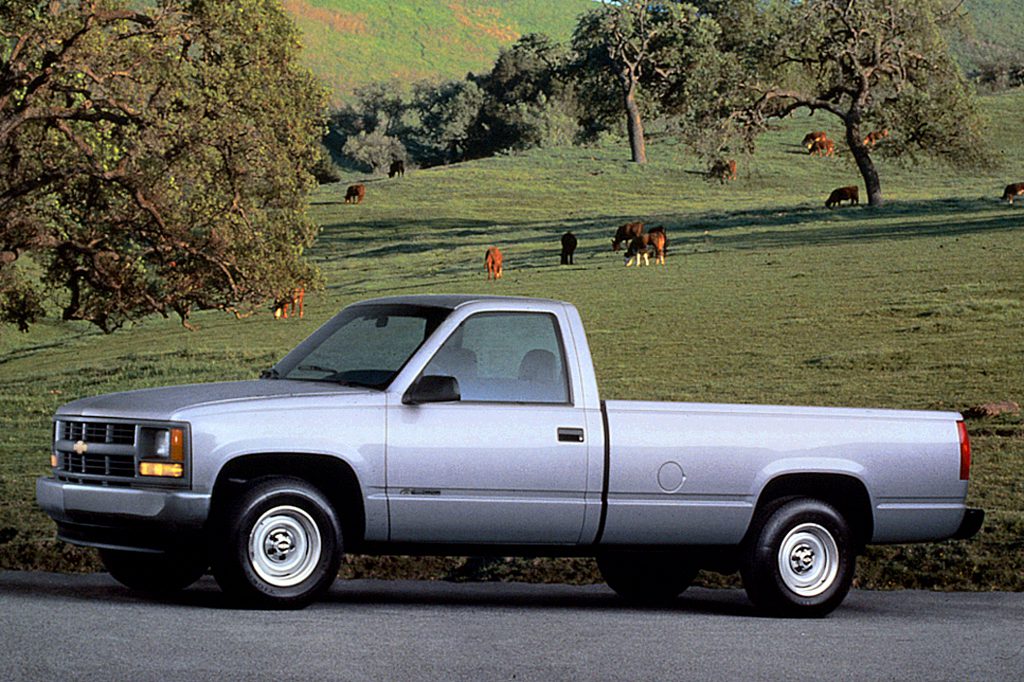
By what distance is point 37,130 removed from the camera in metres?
29.3

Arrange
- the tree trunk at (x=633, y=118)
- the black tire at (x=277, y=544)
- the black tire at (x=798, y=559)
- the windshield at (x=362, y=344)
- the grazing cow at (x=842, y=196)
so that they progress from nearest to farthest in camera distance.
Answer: the black tire at (x=277, y=544) < the windshield at (x=362, y=344) < the black tire at (x=798, y=559) < the grazing cow at (x=842, y=196) < the tree trunk at (x=633, y=118)

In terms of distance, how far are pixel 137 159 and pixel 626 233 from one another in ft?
103

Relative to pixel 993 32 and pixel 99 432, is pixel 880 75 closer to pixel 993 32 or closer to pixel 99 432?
pixel 99 432

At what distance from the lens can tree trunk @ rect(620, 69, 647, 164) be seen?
89875mm

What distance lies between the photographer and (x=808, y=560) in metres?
11.7

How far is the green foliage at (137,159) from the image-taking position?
89.6ft

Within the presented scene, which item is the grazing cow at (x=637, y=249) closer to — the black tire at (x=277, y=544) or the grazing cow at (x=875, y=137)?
the grazing cow at (x=875, y=137)

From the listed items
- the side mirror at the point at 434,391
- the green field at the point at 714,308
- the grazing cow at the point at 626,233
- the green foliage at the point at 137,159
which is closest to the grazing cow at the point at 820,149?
the green field at the point at 714,308

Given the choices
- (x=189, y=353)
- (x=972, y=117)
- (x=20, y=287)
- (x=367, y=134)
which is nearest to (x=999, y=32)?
(x=367, y=134)

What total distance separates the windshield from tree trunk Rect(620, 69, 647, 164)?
78.2 metres

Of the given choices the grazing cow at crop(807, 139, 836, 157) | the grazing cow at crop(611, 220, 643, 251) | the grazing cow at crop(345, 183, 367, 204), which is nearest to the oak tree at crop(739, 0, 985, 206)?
the grazing cow at crop(611, 220, 643, 251)

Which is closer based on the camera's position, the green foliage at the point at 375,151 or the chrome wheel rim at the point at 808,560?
the chrome wheel rim at the point at 808,560

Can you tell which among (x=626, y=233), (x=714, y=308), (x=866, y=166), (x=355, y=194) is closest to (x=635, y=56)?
(x=355, y=194)

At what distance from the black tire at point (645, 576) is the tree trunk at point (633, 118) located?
77544mm
